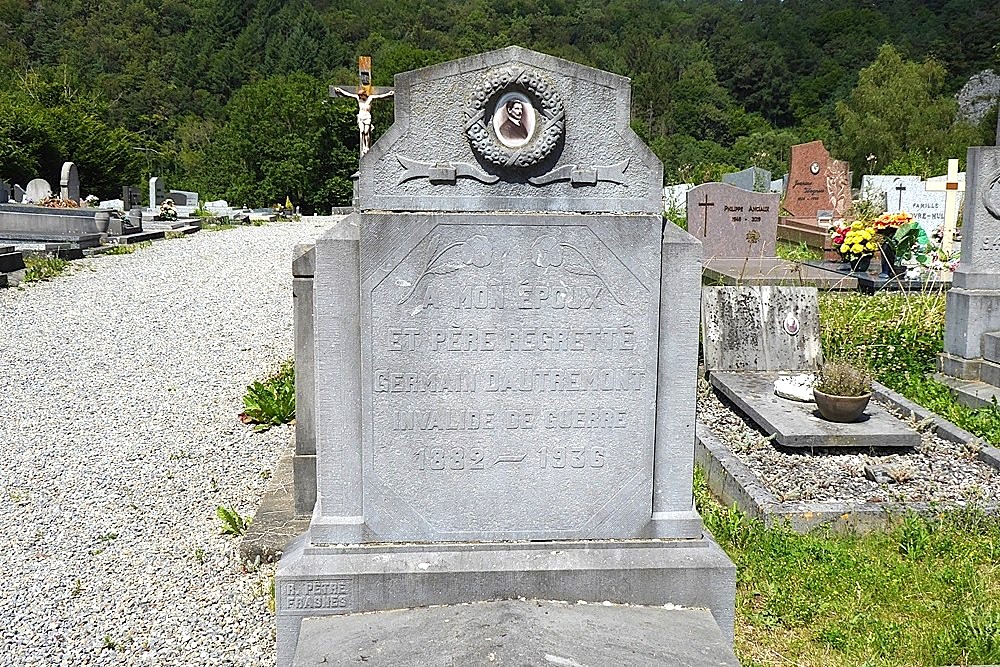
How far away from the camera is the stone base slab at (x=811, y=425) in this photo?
5355 mm

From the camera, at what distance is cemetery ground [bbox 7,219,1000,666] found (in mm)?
3391

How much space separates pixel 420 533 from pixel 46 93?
43.2 meters

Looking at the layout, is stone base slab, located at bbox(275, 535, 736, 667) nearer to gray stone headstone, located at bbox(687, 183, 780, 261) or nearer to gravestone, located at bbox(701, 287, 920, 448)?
gravestone, located at bbox(701, 287, 920, 448)

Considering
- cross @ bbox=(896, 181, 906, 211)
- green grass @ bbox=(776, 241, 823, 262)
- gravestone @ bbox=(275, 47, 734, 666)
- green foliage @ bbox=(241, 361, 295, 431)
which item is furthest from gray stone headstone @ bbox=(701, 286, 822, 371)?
cross @ bbox=(896, 181, 906, 211)

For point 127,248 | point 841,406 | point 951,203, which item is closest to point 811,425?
point 841,406

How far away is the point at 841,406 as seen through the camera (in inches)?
218

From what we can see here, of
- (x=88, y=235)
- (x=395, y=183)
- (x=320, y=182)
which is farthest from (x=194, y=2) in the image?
(x=395, y=183)

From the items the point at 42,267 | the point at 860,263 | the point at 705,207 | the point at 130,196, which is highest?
the point at 130,196

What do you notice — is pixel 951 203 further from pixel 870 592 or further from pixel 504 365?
pixel 504 365

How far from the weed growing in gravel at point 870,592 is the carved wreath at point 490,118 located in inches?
76.9

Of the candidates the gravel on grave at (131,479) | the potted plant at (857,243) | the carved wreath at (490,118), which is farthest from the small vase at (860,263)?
the carved wreath at (490,118)

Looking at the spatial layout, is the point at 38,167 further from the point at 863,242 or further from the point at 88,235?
the point at 863,242

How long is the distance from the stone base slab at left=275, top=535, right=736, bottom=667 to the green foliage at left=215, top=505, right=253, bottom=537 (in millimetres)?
1534

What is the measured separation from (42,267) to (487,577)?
13392 mm
